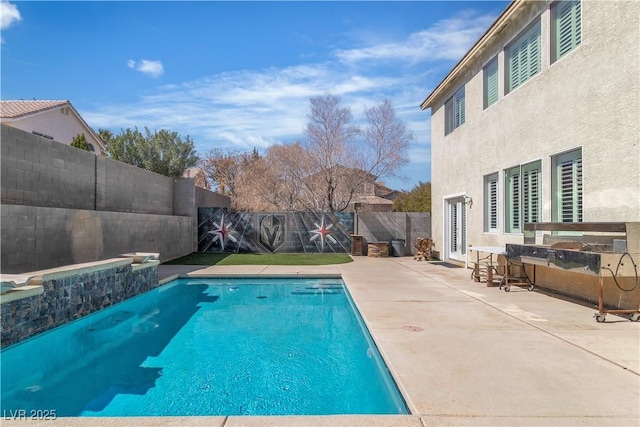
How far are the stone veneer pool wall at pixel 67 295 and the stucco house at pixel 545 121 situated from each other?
843 centimetres

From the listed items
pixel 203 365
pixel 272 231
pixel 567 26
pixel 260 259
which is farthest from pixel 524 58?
pixel 272 231

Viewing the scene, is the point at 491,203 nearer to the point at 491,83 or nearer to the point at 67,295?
the point at 491,83

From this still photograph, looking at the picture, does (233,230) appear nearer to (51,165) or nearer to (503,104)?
(51,165)

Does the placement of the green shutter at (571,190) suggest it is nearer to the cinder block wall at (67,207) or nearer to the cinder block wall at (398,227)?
the cinder block wall at (398,227)

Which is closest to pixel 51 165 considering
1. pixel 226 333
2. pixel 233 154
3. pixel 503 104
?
pixel 226 333

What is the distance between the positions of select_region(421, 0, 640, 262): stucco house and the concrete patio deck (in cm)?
203

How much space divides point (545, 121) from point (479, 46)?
11.9 feet

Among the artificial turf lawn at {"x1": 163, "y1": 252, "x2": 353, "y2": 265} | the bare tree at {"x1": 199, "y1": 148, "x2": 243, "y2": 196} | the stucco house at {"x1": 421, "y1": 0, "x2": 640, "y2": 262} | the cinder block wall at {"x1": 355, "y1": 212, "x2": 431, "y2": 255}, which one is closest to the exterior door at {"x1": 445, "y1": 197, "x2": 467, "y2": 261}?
the stucco house at {"x1": 421, "y1": 0, "x2": 640, "y2": 262}

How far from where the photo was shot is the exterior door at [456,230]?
12039 millimetres

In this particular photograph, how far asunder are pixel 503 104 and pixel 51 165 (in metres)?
10.4

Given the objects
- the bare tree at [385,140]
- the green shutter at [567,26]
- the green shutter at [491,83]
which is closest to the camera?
the green shutter at [567,26]

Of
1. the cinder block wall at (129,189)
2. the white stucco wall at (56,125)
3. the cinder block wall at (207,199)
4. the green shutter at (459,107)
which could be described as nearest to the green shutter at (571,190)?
the green shutter at (459,107)

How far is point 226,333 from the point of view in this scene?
20.1 feet

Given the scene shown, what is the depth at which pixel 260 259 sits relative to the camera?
47.5ft
